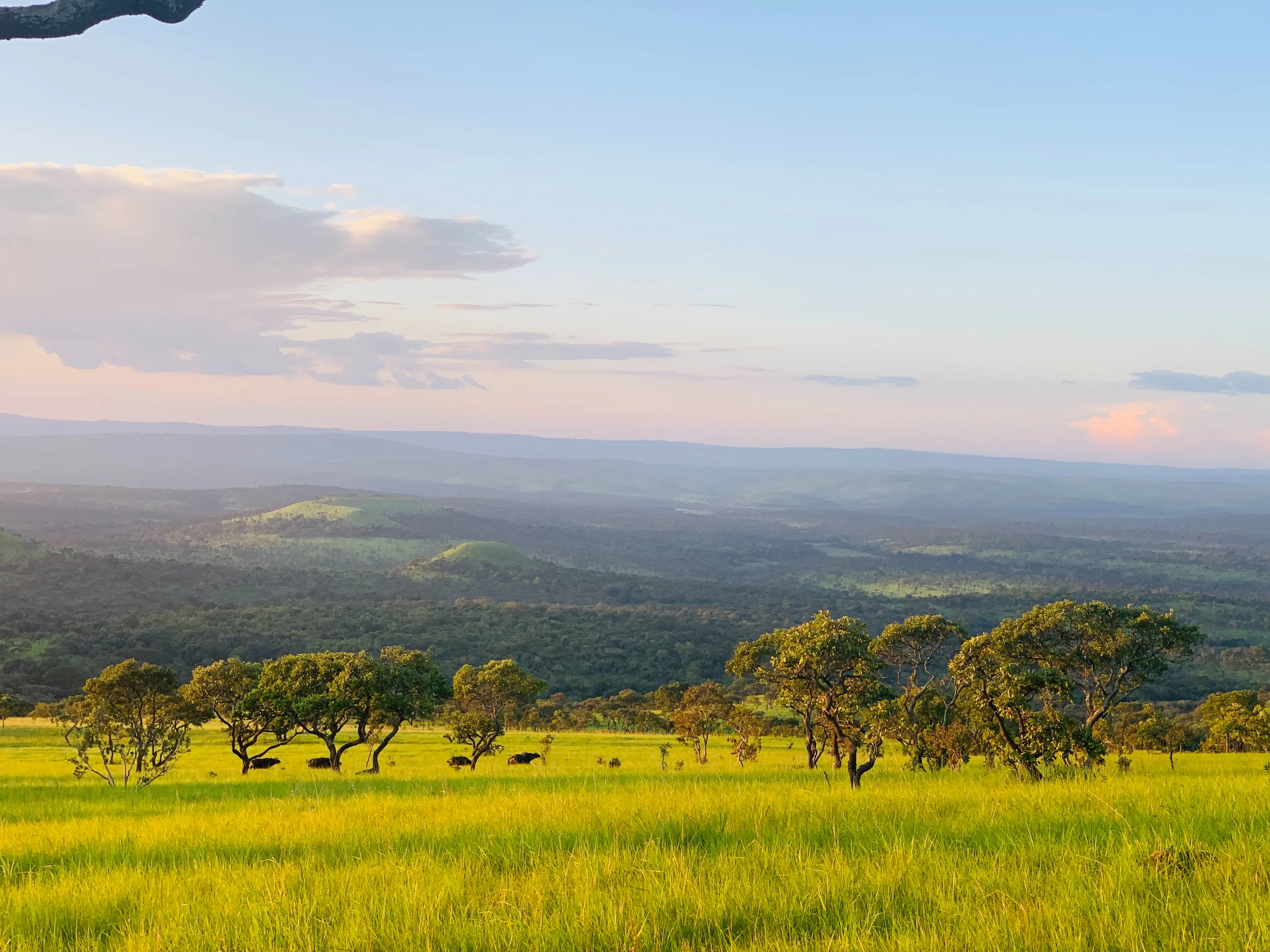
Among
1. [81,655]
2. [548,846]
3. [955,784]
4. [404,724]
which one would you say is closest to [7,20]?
[548,846]

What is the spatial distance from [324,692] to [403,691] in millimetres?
3901

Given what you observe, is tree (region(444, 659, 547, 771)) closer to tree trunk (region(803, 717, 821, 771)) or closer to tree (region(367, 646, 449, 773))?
tree (region(367, 646, 449, 773))

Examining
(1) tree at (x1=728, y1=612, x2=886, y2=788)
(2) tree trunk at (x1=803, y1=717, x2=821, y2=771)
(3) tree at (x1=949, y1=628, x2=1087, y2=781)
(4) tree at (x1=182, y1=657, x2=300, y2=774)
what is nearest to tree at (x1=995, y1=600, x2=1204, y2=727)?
(2) tree trunk at (x1=803, y1=717, x2=821, y2=771)

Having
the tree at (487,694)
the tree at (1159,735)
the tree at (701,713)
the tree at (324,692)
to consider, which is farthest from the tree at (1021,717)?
the tree at (1159,735)

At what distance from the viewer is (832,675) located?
24.2 metres

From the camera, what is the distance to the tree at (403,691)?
3819cm

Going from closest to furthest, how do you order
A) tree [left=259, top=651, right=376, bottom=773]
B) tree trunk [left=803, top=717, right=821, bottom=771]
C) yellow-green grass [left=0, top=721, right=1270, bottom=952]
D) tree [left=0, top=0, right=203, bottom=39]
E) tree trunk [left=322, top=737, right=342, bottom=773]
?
yellow-green grass [left=0, top=721, right=1270, bottom=952]
tree [left=0, top=0, right=203, bottom=39]
tree trunk [left=803, top=717, right=821, bottom=771]
tree [left=259, top=651, right=376, bottom=773]
tree trunk [left=322, top=737, right=342, bottom=773]

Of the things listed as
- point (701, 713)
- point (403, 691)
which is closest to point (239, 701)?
point (403, 691)

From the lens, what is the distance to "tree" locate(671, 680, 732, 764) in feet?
183

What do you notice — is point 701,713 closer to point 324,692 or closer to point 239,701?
point 324,692

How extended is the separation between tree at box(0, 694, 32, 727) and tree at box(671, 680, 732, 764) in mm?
56528

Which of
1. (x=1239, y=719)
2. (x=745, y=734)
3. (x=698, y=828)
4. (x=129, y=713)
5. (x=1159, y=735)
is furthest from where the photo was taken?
(x=1159, y=735)

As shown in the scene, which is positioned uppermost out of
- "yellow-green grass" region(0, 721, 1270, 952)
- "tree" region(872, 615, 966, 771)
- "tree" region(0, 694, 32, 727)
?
"yellow-green grass" region(0, 721, 1270, 952)

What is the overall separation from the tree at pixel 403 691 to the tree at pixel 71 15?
34062mm
